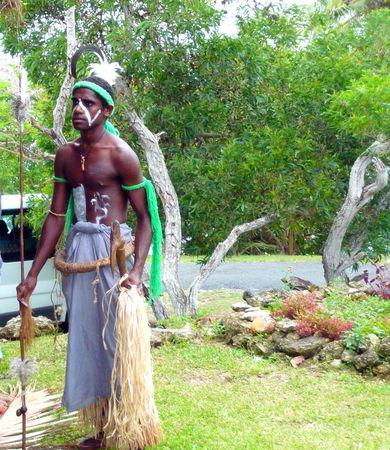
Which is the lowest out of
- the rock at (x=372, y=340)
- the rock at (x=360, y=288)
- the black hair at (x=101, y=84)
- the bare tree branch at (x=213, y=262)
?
the rock at (x=372, y=340)

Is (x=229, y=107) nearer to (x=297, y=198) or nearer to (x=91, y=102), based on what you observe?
(x=297, y=198)

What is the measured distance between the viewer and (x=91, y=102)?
3.49 meters

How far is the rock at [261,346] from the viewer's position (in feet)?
19.0

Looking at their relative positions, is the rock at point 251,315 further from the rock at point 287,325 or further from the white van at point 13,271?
the white van at point 13,271

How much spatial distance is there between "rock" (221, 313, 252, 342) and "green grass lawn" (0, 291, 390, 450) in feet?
0.63

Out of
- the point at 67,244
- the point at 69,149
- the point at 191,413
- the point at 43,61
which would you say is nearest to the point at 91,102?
the point at 69,149

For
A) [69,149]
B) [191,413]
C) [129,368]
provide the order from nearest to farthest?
[129,368]
[69,149]
[191,413]

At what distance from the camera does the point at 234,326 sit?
622 centimetres

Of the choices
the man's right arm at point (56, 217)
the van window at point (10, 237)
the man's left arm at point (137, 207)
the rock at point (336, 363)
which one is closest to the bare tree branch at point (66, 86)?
the van window at point (10, 237)

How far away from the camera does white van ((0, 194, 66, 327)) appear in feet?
24.5

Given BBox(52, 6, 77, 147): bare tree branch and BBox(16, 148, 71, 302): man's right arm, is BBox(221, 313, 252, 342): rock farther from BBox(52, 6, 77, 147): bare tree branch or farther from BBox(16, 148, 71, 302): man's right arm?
BBox(16, 148, 71, 302): man's right arm

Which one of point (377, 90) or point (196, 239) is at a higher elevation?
point (377, 90)

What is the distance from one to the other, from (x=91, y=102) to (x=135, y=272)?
0.95 m

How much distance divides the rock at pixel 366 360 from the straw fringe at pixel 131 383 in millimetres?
2250
